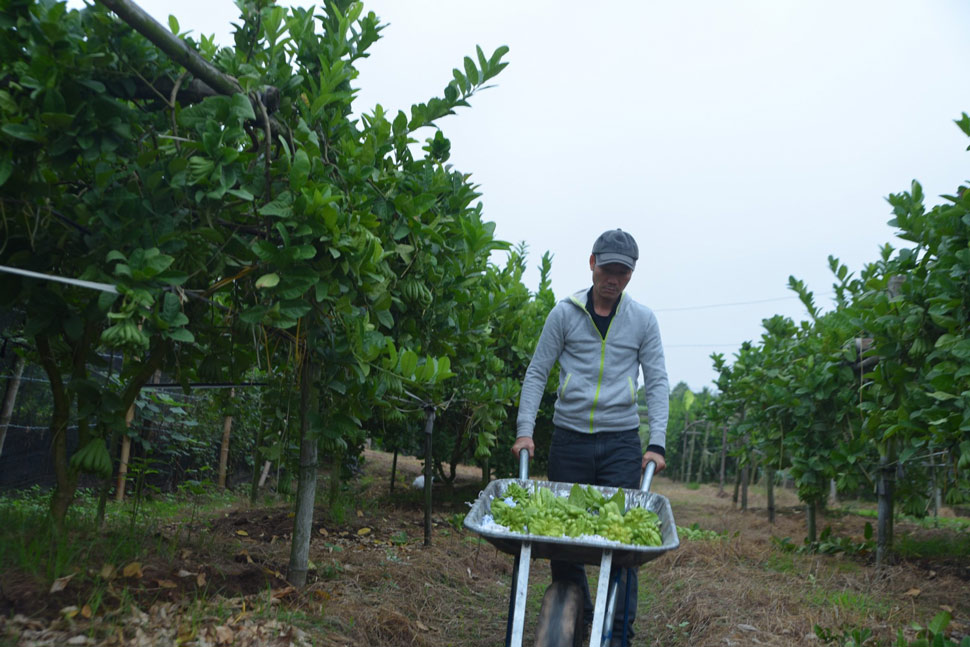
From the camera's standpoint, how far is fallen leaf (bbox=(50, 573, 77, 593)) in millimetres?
2770

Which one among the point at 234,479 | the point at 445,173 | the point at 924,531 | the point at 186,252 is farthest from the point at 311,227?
the point at 924,531

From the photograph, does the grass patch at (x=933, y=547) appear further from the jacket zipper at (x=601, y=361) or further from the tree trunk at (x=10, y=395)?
the tree trunk at (x=10, y=395)

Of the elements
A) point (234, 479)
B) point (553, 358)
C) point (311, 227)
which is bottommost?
point (234, 479)

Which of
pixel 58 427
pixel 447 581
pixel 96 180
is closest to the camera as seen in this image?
pixel 96 180

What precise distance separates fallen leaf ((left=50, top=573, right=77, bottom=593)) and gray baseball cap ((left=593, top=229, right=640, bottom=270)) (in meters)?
2.64

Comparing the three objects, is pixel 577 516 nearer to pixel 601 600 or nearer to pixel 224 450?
pixel 601 600

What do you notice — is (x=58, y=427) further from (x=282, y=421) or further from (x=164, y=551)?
(x=282, y=421)

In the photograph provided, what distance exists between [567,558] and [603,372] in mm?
1164

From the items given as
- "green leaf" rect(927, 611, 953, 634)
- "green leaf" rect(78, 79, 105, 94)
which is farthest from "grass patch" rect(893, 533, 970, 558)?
"green leaf" rect(78, 79, 105, 94)

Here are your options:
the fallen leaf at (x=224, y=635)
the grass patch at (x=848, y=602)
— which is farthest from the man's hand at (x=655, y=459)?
the fallen leaf at (x=224, y=635)

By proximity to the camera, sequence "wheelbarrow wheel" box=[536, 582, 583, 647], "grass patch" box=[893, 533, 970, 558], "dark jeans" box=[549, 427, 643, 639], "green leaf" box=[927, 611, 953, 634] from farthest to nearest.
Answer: "grass patch" box=[893, 533, 970, 558] < "dark jeans" box=[549, 427, 643, 639] < "green leaf" box=[927, 611, 953, 634] < "wheelbarrow wheel" box=[536, 582, 583, 647]

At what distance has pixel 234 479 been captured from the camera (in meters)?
9.82

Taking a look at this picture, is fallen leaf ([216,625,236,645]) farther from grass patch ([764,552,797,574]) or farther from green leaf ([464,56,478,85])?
grass patch ([764,552,797,574])

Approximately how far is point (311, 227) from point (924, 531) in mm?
10152
